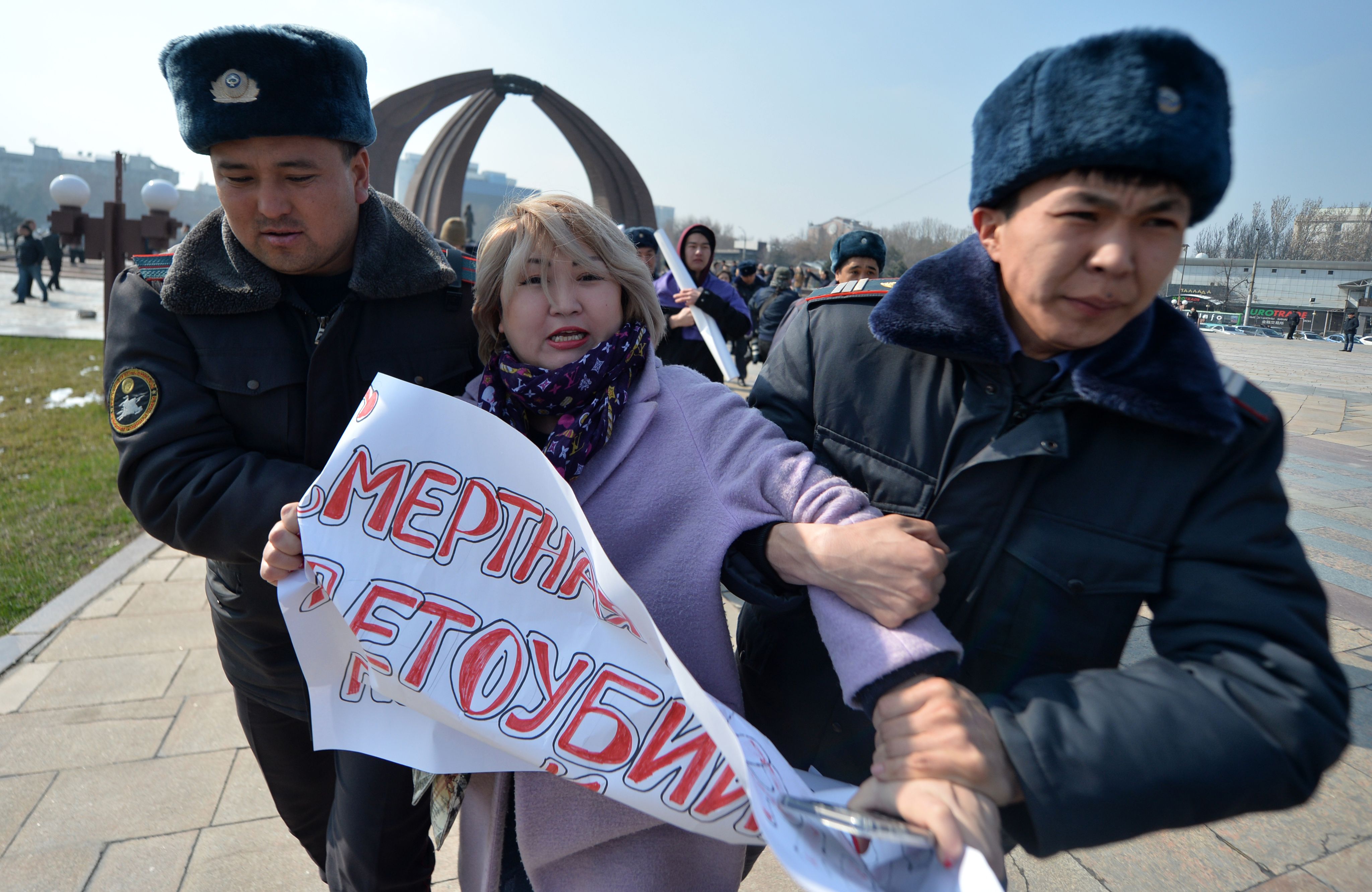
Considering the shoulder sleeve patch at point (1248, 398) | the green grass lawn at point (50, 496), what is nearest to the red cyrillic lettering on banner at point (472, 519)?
the shoulder sleeve patch at point (1248, 398)

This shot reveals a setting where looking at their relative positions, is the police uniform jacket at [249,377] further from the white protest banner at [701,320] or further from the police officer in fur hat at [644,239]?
the police officer in fur hat at [644,239]

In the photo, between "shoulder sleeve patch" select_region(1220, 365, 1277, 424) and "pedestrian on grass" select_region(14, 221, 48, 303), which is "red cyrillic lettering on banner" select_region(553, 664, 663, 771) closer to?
"shoulder sleeve patch" select_region(1220, 365, 1277, 424)

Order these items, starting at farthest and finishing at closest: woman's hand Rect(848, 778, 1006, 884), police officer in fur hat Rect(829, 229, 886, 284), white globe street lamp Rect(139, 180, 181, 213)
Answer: white globe street lamp Rect(139, 180, 181, 213), police officer in fur hat Rect(829, 229, 886, 284), woman's hand Rect(848, 778, 1006, 884)

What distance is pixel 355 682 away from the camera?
143 cm

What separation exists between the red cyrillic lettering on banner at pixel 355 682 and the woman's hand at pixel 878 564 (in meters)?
0.80

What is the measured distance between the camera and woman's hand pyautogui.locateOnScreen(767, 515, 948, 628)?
1082 mm

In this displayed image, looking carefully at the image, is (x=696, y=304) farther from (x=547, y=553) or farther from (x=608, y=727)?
(x=608, y=727)

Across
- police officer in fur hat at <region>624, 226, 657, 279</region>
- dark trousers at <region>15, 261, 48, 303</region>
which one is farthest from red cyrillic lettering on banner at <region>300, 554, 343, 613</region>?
dark trousers at <region>15, 261, 48, 303</region>

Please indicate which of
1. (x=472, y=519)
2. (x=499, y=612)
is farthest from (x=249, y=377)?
(x=499, y=612)

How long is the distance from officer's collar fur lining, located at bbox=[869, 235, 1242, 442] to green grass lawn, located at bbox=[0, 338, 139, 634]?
459 centimetres

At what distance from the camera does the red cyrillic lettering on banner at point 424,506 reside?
122 centimetres

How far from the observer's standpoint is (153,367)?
1594 mm

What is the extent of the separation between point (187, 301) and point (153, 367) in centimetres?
15

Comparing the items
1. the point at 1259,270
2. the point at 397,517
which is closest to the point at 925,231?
the point at 1259,270
